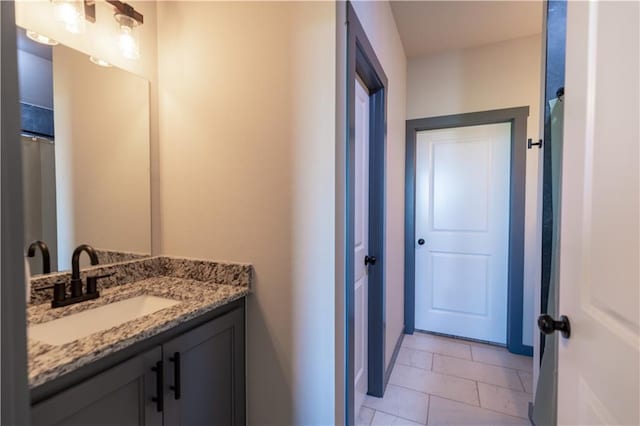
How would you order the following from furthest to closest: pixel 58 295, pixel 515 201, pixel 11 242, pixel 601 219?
Answer: 1. pixel 515 201
2. pixel 58 295
3. pixel 601 219
4. pixel 11 242

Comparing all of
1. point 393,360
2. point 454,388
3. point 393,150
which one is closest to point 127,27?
point 393,150

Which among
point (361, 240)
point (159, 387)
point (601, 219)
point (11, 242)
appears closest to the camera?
point (11, 242)

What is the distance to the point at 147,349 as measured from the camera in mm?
940

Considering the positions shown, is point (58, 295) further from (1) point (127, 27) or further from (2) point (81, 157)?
(1) point (127, 27)

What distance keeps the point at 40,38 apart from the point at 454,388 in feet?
9.39

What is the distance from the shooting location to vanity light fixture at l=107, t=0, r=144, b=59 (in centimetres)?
132

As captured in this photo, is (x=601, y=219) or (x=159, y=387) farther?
(x=159, y=387)

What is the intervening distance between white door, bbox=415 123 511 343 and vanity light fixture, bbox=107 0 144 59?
2.37 meters

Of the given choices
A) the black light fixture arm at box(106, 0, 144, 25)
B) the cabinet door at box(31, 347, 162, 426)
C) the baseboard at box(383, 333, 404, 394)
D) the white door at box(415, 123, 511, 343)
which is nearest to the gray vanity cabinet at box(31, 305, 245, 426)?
the cabinet door at box(31, 347, 162, 426)

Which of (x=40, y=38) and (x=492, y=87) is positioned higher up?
(x=492, y=87)

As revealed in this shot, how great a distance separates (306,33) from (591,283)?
1.24m

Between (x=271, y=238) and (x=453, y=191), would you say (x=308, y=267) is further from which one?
(x=453, y=191)

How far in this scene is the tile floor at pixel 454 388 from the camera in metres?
1.78

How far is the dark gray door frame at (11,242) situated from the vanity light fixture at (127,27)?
1225 millimetres
